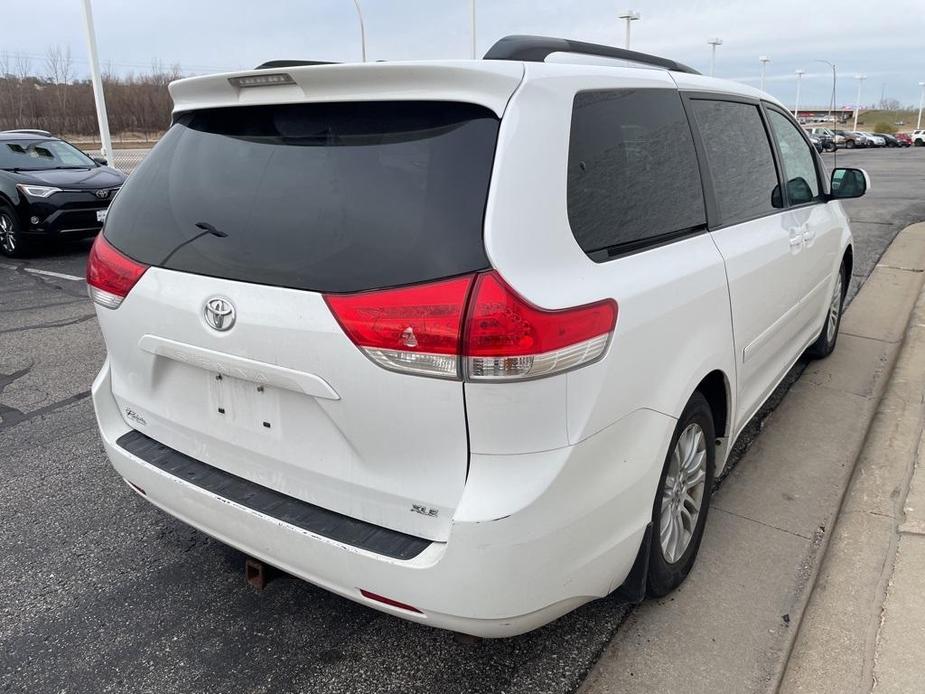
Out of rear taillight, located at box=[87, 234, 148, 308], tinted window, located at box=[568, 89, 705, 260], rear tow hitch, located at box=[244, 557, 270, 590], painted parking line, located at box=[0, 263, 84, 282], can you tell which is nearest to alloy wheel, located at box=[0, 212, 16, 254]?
painted parking line, located at box=[0, 263, 84, 282]

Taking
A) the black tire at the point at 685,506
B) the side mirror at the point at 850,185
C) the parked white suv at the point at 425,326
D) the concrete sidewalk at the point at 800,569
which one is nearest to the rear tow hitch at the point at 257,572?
the parked white suv at the point at 425,326

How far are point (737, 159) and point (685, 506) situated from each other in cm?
151

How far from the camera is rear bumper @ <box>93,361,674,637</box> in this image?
1.82 meters

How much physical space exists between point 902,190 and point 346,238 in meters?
19.8

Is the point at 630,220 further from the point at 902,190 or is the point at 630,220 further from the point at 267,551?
the point at 902,190

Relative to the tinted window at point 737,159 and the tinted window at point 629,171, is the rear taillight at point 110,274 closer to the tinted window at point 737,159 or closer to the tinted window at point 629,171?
the tinted window at point 629,171

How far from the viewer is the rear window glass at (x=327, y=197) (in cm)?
184

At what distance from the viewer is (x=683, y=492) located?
2654 millimetres

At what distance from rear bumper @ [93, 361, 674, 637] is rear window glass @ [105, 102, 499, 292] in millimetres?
570

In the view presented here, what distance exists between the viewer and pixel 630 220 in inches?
88.7

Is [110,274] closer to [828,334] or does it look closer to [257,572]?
[257,572]

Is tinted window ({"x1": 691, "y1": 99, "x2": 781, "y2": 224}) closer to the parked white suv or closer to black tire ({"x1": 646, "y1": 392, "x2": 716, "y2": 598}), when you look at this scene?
the parked white suv

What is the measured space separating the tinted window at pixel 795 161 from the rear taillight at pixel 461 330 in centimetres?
256

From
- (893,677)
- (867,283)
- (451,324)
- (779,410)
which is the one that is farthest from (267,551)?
(867,283)
